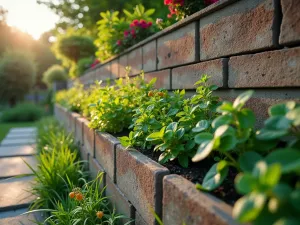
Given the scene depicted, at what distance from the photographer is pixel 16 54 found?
12844mm

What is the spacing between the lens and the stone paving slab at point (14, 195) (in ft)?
6.44

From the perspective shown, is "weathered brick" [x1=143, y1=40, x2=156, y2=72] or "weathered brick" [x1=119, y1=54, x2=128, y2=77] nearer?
"weathered brick" [x1=143, y1=40, x2=156, y2=72]

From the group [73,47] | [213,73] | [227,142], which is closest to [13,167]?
[213,73]

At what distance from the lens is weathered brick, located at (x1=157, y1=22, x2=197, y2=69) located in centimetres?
171

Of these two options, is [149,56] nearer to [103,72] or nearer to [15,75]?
[103,72]

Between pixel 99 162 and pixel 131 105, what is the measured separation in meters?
0.49

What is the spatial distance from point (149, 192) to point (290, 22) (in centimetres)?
83

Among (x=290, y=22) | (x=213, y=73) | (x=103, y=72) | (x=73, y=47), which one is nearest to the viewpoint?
(x=290, y=22)

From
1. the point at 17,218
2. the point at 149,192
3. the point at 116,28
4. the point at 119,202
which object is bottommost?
the point at 17,218

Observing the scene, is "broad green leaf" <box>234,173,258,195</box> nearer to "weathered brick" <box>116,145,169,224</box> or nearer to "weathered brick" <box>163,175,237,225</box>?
"weathered brick" <box>163,175,237,225</box>

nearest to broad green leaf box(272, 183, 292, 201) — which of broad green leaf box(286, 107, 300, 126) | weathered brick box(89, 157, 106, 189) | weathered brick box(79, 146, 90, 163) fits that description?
broad green leaf box(286, 107, 300, 126)

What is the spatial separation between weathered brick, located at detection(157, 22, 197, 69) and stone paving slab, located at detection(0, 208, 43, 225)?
4.49 feet

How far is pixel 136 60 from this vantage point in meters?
2.75

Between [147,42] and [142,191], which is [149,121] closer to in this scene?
[142,191]
